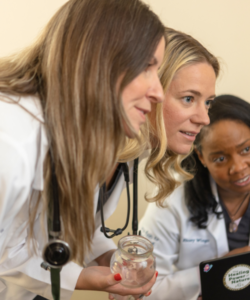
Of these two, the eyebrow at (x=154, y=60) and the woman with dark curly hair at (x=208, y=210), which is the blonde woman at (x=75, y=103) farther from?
the woman with dark curly hair at (x=208, y=210)

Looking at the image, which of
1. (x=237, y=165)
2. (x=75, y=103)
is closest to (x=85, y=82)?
(x=75, y=103)

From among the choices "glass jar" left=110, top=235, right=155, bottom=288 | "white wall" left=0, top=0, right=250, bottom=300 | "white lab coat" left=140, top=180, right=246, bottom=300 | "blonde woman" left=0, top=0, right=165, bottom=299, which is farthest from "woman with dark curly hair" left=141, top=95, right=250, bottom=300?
"blonde woman" left=0, top=0, right=165, bottom=299

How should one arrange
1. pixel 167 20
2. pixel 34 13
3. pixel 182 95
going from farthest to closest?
pixel 167 20 → pixel 34 13 → pixel 182 95

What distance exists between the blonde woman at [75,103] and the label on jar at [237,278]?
48 cm

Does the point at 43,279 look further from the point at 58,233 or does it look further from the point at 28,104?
the point at 28,104

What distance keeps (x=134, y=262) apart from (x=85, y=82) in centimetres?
42

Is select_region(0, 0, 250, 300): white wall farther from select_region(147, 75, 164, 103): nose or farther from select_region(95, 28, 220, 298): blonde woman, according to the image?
select_region(147, 75, 164, 103): nose

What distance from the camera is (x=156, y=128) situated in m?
1.08

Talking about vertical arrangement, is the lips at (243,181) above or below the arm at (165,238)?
above

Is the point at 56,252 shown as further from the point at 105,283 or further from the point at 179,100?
the point at 179,100

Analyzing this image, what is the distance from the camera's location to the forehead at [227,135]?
1215 millimetres

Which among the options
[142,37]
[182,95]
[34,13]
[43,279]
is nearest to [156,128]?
[182,95]

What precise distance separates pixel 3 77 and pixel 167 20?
98 centimetres

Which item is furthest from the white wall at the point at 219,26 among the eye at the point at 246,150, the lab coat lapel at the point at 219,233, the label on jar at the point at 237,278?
the label on jar at the point at 237,278
